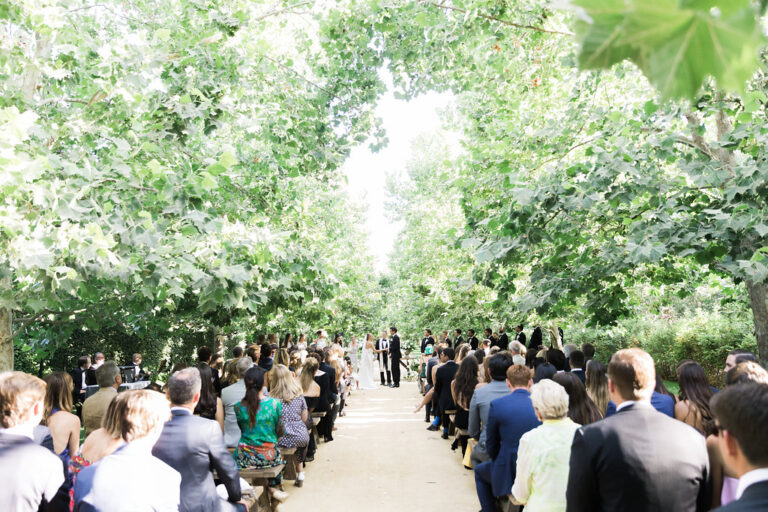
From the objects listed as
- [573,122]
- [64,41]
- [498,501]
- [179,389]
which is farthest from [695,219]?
[64,41]

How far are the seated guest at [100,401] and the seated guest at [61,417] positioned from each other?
2.37ft

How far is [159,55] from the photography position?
6.79m

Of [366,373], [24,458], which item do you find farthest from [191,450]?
[366,373]

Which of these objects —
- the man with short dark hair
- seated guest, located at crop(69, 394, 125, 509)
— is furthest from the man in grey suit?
seated guest, located at crop(69, 394, 125, 509)

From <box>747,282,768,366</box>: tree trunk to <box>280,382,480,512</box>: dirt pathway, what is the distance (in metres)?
5.16

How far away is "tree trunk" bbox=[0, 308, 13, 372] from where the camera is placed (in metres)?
8.34

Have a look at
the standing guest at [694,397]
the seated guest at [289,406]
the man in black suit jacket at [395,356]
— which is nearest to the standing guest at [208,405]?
the seated guest at [289,406]

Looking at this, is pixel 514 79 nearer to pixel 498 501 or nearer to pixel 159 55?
pixel 159 55

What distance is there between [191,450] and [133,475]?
3.60 feet

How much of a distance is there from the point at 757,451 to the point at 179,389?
373cm

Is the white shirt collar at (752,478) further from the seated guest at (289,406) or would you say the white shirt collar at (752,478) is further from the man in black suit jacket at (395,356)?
the man in black suit jacket at (395,356)

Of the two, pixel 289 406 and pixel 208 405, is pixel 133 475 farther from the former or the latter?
pixel 289 406

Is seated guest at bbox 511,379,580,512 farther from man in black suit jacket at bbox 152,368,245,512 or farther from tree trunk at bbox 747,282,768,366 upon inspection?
tree trunk at bbox 747,282,768,366

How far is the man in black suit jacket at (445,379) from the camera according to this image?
34.9ft
